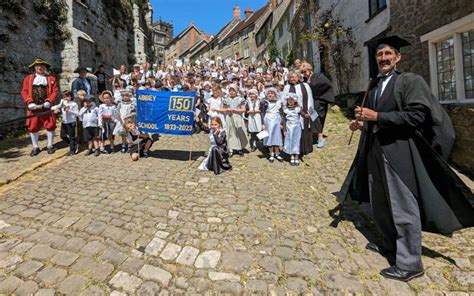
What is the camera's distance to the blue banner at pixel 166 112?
718 centimetres

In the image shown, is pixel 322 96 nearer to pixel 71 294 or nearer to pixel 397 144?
pixel 397 144

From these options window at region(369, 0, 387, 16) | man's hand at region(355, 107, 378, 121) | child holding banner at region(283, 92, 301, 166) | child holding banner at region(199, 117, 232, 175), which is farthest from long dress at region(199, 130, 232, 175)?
window at region(369, 0, 387, 16)

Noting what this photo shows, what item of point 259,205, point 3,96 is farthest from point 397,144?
point 3,96

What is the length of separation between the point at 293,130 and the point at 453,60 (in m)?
3.60

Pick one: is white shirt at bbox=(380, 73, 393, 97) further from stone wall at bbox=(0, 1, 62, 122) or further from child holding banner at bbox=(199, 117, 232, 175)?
stone wall at bbox=(0, 1, 62, 122)

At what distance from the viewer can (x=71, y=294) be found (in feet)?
8.70

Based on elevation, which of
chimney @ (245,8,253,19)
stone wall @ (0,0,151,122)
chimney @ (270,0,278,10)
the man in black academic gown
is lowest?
the man in black academic gown

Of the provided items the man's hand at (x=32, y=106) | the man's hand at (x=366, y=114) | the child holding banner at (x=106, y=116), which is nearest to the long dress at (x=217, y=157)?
the child holding banner at (x=106, y=116)

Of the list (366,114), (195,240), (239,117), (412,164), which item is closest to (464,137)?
(412,164)

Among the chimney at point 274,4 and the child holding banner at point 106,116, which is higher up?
the chimney at point 274,4

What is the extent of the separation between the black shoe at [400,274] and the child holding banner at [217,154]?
3.76 m

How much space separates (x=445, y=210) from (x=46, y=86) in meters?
8.61

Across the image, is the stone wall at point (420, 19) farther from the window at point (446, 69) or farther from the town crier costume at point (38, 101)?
the town crier costume at point (38, 101)

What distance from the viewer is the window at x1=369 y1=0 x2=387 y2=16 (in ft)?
33.6
